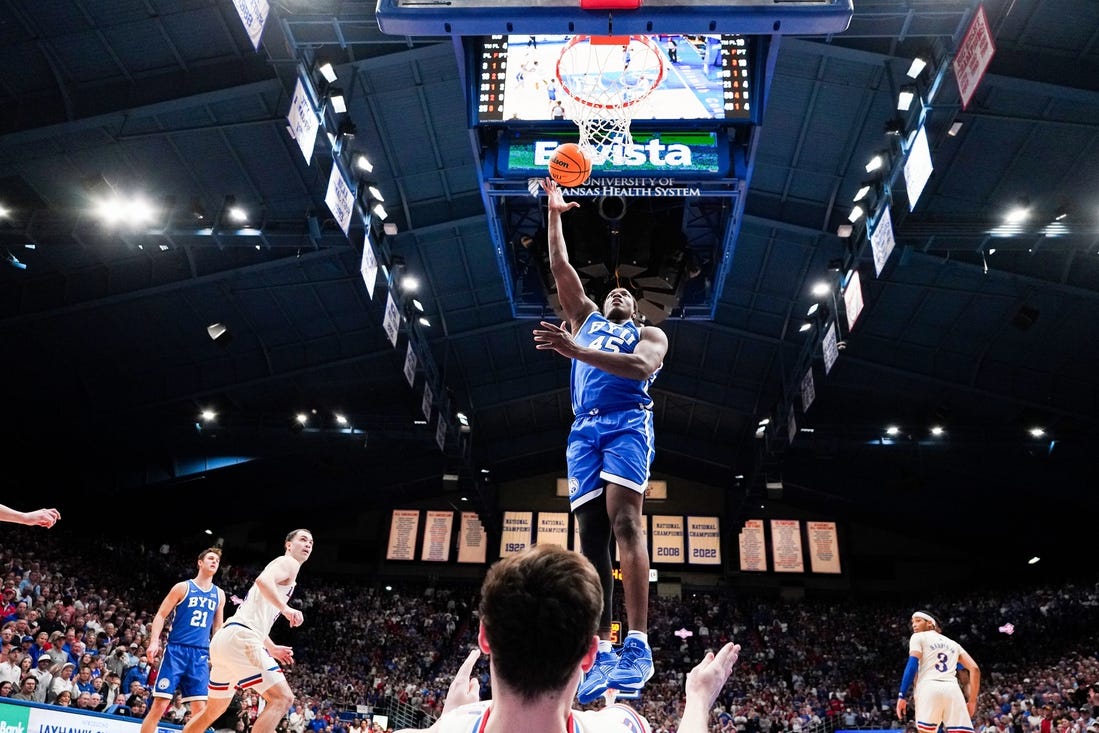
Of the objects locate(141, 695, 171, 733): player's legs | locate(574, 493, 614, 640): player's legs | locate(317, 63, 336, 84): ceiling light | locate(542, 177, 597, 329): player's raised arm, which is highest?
locate(317, 63, 336, 84): ceiling light

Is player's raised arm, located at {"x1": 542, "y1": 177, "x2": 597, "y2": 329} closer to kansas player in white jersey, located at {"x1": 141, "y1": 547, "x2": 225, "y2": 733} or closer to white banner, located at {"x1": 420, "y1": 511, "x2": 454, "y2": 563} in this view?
kansas player in white jersey, located at {"x1": 141, "y1": 547, "x2": 225, "y2": 733}

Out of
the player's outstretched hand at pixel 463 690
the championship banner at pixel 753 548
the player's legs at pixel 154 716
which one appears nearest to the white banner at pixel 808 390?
the player's legs at pixel 154 716

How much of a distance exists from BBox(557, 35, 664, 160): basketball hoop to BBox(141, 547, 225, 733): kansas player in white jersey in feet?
18.2

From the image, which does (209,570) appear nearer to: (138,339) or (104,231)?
(104,231)

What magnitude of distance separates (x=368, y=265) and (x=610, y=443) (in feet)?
34.5

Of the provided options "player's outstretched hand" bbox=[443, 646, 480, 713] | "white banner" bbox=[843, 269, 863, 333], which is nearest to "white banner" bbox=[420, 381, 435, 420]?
"white banner" bbox=[843, 269, 863, 333]

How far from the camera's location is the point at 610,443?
4.20 meters

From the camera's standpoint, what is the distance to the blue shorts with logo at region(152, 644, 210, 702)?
7215 mm

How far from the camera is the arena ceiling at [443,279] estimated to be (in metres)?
12.0

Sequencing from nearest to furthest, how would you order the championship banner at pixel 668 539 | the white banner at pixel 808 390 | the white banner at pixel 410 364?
1. the white banner at pixel 808 390
2. the white banner at pixel 410 364
3. the championship banner at pixel 668 539

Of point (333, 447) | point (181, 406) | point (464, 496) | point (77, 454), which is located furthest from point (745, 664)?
point (77, 454)

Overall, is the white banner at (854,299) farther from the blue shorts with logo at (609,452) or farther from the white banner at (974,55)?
the blue shorts with logo at (609,452)

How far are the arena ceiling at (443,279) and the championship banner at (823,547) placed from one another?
2.64 meters

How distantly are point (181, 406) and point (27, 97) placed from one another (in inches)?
426
